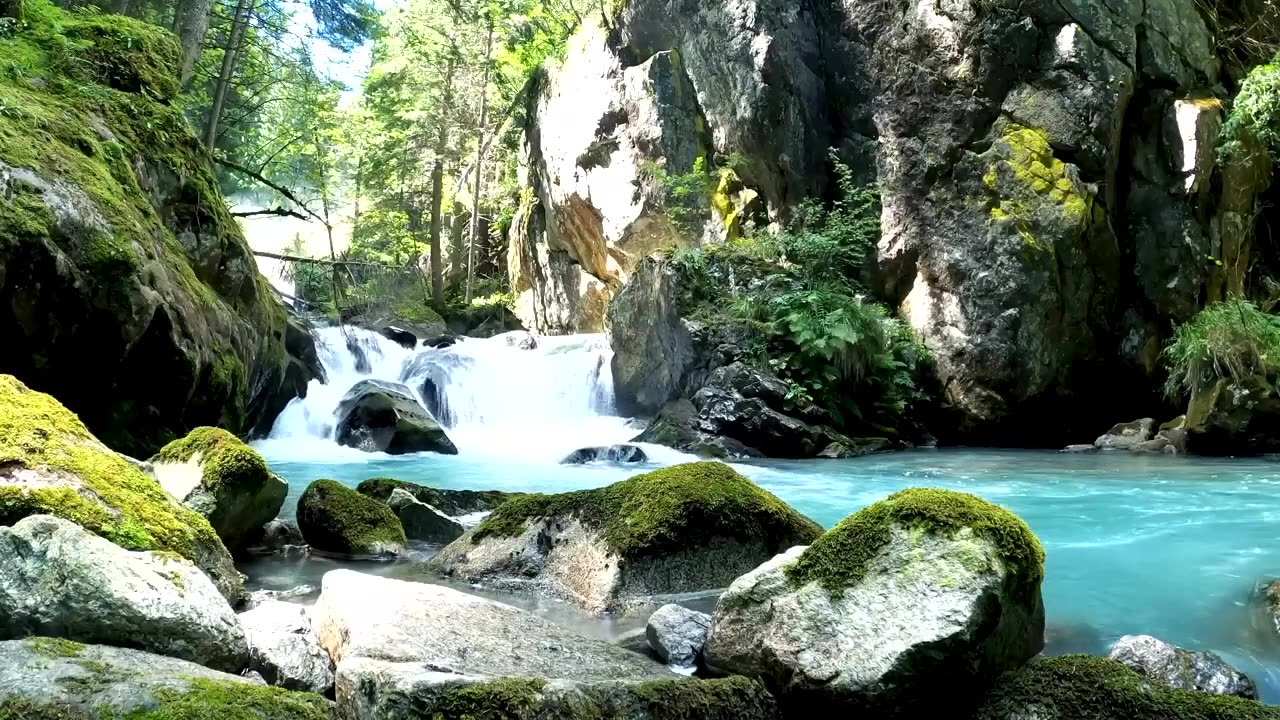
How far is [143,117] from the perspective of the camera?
9031mm

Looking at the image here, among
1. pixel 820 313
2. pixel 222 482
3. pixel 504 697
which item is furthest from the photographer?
pixel 820 313

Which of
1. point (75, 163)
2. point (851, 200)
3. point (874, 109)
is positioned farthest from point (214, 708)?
point (874, 109)

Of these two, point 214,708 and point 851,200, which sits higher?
point 851,200

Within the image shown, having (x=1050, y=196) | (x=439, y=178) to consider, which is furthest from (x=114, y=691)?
(x=439, y=178)

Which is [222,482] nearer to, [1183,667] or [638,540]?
[638,540]

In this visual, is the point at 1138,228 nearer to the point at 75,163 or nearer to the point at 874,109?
the point at 874,109

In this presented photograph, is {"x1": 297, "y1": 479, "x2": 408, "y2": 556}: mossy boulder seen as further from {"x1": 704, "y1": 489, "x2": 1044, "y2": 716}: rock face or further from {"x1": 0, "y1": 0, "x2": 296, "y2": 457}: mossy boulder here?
{"x1": 704, "y1": 489, "x2": 1044, "y2": 716}: rock face

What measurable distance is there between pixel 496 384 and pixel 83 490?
1370 centimetres

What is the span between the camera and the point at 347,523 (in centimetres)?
566

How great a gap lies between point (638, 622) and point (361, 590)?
1.34 meters

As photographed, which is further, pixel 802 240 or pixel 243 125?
pixel 243 125

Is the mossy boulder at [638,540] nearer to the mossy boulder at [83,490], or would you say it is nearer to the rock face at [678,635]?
the rock face at [678,635]

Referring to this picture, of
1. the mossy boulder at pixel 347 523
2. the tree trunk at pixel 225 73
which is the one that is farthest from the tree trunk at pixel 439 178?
the mossy boulder at pixel 347 523

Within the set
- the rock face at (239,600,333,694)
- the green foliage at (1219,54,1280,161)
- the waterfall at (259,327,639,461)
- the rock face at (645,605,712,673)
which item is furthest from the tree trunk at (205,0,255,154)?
the green foliage at (1219,54,1280,161)
